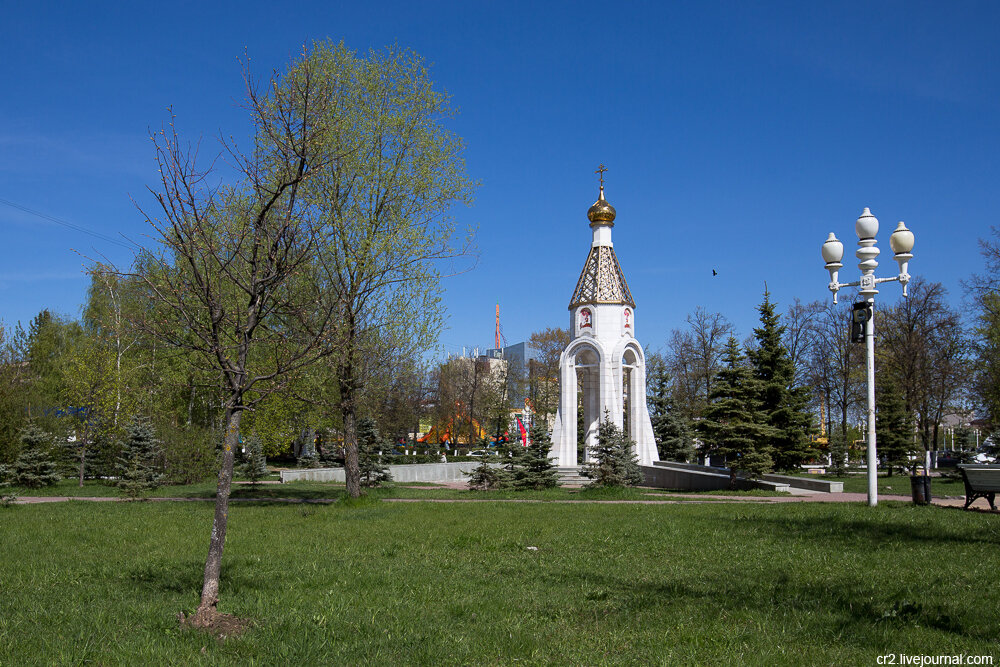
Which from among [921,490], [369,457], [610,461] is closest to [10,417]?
[369,457]

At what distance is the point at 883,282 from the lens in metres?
14.7

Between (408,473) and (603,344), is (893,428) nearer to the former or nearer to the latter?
(603,344)

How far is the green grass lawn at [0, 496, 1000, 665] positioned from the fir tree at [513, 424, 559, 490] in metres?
9.50

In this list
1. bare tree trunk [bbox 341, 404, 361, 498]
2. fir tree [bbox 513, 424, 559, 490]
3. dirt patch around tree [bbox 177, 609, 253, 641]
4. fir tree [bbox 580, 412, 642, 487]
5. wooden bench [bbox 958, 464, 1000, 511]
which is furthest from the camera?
fir tree [bbox 513, 424, 559, 490]

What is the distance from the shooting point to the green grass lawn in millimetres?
5285

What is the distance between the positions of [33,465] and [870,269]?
2336 cm

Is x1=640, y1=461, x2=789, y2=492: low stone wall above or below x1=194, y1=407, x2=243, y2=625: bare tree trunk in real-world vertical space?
below

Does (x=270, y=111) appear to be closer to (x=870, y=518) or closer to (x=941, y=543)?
(x=941, y=543)

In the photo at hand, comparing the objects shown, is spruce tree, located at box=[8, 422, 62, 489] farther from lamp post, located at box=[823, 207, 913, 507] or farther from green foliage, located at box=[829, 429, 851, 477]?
green foliage, located at box=[829, 429, 851, 477]

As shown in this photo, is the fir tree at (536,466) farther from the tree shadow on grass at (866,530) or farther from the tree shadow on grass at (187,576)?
the tree shadow on grass at (187,576)

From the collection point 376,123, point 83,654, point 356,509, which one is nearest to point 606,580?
point 83,654

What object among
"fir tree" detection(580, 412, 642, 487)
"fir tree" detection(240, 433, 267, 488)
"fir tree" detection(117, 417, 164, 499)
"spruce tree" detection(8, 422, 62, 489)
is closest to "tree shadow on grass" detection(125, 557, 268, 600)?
"fir tree" detection(580, 412, 642, 487)

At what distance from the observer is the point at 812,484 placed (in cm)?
2159

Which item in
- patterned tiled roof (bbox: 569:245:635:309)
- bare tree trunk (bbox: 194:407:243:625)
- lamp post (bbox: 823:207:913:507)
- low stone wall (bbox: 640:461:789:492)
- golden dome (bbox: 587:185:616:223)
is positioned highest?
golden dome (bbox: 587:185:616:223)
